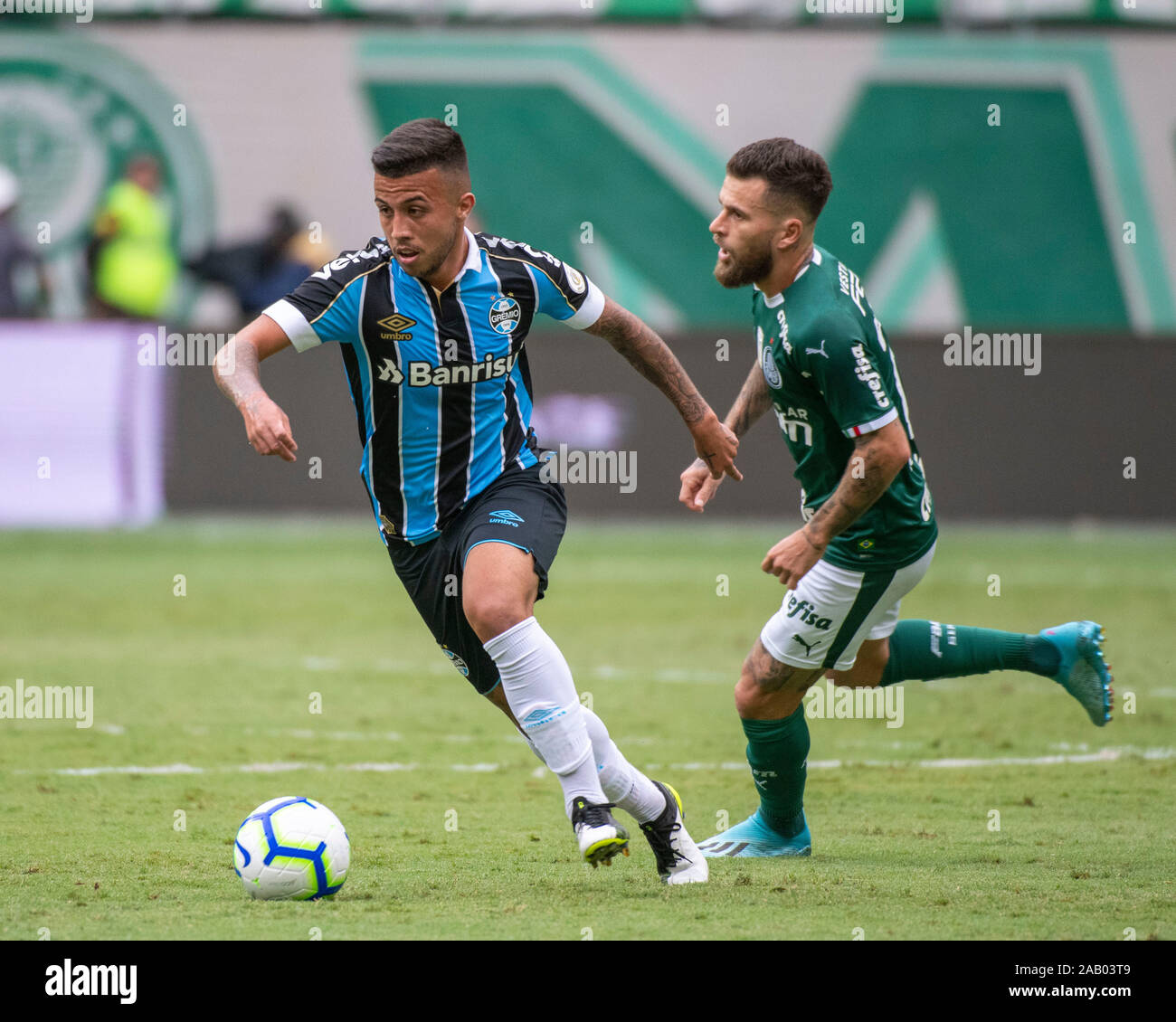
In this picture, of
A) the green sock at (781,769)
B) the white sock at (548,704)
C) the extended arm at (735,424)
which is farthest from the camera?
the extended arm at (735,424)

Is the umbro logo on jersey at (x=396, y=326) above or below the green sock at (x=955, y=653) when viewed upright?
above

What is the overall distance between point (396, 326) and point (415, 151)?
52cm

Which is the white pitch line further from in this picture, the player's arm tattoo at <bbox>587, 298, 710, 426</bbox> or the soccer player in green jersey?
the player's arm tattoo at <bbox>587, 298, 710, 426</bbox>

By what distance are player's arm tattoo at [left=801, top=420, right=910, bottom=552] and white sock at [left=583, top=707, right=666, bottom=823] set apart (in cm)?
91

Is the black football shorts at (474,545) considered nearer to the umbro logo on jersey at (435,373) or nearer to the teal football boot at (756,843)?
the umbro logo on jersey at (435,373)

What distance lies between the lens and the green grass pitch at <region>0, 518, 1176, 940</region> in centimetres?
461

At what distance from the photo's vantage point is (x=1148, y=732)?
26.1 feet

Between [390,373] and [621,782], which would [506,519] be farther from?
[621,782]


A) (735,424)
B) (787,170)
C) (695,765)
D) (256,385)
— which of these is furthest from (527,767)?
(787,170)

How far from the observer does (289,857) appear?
15.5ft

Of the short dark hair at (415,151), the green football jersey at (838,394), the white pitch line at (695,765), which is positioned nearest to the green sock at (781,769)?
the green football jersey at (838,394)

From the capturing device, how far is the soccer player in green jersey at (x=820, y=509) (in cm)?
500

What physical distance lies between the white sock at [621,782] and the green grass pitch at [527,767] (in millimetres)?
231
